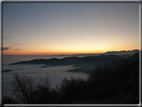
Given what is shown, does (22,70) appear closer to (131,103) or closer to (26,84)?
(26,84)

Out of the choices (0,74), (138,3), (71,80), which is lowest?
(71,80)

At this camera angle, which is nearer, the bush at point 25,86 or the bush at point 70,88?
the bush at point 25,86

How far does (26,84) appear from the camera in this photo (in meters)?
5.98

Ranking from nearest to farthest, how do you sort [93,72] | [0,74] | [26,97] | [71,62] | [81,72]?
1. [0,74]
2. [26,97]
3. [71,62]
4. [81,72]
5. [93,72]

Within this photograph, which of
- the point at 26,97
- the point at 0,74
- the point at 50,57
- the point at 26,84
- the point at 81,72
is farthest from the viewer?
the point at 81,72

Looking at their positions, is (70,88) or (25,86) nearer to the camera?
(25,86)

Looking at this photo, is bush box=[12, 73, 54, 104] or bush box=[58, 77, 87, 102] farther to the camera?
bush box=[58, 77, 87, 102]

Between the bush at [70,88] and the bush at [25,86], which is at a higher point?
the bush at [25,86]

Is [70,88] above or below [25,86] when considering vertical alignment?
below

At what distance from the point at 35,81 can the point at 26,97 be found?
1.35 m

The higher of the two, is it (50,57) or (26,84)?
(50,57)

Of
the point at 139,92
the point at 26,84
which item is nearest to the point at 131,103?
the point at 139,92

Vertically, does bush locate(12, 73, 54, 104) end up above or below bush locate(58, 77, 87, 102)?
above

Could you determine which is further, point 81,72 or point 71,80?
point 71,80
